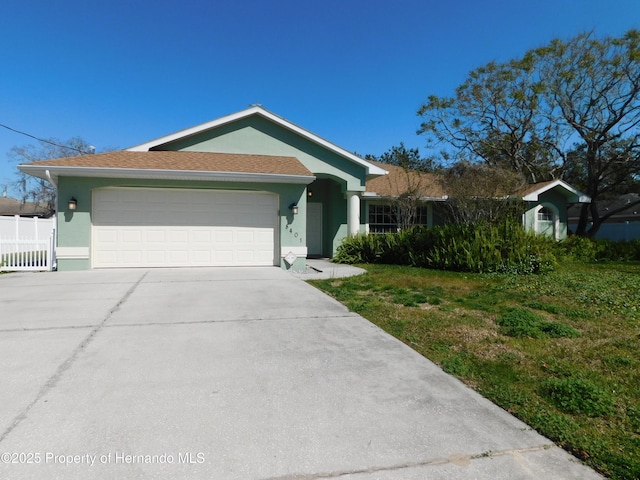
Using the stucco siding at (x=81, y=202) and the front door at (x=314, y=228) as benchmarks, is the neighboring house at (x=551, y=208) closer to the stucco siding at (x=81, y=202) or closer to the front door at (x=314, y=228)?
the front door at (x=314, y=228)

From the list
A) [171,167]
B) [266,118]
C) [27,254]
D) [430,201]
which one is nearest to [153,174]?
[171,167]

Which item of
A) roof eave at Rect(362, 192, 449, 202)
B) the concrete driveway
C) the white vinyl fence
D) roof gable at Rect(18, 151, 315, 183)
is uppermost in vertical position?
roof gable at Rect(18, 151, 315, 183)

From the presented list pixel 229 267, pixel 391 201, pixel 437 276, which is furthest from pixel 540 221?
pixel 229 267

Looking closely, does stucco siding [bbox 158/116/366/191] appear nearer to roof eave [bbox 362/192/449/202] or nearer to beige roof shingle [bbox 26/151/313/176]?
beige roof shingle [bbox 26/151/313/176]

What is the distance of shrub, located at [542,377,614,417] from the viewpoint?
9.09 feet

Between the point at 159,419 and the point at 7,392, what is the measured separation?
1.43 metres

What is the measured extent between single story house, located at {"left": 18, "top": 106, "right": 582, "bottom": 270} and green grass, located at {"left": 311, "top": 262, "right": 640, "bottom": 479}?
129 inches

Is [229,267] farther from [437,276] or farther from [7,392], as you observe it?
[7,392]

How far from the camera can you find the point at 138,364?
11.9 feet

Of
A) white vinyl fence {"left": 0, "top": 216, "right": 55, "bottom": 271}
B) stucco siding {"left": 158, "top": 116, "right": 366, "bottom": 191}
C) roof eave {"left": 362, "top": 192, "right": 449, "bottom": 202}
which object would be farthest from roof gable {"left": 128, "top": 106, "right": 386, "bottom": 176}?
white vinyl fence {"left": 0, "top": 216, "right": 55, "bottom": 271}

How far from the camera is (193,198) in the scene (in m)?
10.4

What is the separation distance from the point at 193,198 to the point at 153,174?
1206mm

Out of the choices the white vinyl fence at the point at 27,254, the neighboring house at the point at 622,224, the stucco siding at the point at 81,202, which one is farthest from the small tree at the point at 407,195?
the neighboring house at the point at 622,224

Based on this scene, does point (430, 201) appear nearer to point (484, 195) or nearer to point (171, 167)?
point (484, 195)
